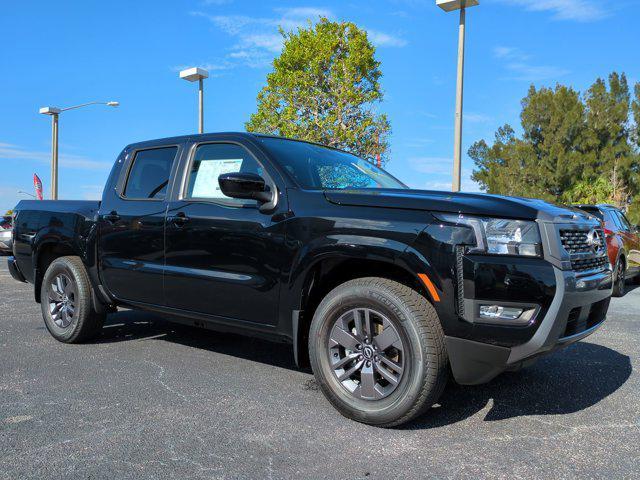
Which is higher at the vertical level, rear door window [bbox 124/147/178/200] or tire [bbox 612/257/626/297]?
rear door window [bbox 124/147/178/200]

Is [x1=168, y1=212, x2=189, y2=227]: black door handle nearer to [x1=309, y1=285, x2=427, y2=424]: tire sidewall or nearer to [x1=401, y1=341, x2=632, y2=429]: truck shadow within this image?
[x1=309, y1=285, x2=427, y2=424]: tire sidewall

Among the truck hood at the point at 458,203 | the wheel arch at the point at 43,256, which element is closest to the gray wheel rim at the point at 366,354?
the truck hood at the point at 458,203

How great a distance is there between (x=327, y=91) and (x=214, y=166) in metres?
18.7

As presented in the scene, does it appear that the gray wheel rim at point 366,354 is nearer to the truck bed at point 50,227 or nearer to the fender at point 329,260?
the fender at point 329,260

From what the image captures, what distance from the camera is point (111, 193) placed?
4.88 metres

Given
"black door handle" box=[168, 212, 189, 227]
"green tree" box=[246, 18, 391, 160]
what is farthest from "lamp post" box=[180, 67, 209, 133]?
"black door handle" box=[168, 212, 189, 227]

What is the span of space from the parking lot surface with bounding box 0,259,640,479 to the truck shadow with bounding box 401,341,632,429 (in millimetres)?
14

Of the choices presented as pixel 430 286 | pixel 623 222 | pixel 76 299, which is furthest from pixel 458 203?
pixel 623 222

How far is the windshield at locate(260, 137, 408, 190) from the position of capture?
3.88 metres

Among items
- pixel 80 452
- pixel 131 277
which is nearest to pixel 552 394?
pixel 80 452

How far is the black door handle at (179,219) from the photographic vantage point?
410 centimetres

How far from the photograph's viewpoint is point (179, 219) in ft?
13.5

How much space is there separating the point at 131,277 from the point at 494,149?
3811 cm

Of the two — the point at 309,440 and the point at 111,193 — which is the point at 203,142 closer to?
the point at 111,193
